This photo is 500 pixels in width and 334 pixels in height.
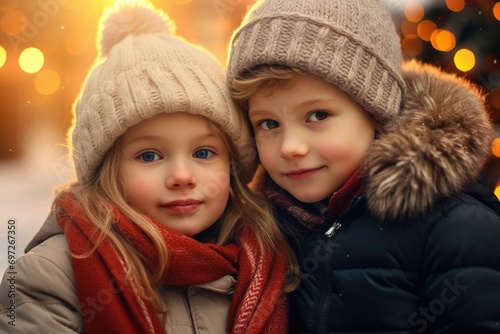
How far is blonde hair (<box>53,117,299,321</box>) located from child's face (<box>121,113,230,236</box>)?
1.8 inches

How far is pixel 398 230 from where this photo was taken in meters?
1.46

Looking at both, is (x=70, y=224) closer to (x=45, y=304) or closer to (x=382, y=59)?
(x=45, y=304)

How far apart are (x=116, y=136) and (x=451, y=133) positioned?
936 millimetres

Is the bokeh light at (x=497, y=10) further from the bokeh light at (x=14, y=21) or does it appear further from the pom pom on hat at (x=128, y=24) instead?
the bokeh light at (x=14, y=21)

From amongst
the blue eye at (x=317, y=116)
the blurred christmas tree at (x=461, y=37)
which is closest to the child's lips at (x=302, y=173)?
the blue eye at (x=317, y=116)

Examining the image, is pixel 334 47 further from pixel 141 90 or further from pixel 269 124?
pixel 141 90

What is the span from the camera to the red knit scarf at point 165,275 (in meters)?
1.46

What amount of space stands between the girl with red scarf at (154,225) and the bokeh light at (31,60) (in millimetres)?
4209

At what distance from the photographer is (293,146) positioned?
157cm

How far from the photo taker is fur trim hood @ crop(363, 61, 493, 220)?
4.74 ft

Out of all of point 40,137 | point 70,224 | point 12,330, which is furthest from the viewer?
point 40,137

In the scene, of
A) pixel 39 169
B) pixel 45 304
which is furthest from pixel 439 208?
pixel 39 169

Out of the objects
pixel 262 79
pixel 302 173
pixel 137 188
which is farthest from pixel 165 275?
pixel 262 79

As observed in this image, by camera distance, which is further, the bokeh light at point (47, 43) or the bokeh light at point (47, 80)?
the bokeh light at point (47, 80)
